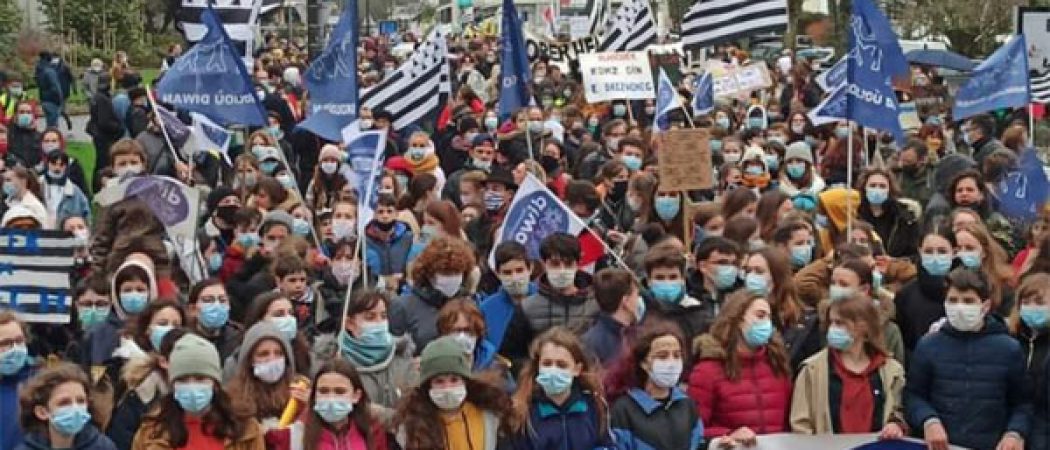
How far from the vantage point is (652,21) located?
2016 cm

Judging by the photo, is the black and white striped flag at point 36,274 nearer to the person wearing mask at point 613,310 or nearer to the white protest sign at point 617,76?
the person wearing mask at point 613,310

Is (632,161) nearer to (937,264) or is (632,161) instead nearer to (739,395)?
(937,264)

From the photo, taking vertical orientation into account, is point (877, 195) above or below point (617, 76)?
below

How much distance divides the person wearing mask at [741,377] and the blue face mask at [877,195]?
4.36m

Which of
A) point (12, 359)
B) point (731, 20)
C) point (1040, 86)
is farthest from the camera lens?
point (1040, 86)

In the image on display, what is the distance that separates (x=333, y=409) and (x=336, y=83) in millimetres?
6212

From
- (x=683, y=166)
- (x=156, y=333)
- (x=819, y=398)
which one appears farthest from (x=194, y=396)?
(x=683, y=166)

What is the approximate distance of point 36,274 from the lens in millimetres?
9703

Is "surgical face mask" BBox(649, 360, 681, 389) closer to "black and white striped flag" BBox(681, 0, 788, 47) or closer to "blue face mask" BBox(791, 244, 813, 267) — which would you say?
"blue face mask" BBox(791, 244, 813, 267)

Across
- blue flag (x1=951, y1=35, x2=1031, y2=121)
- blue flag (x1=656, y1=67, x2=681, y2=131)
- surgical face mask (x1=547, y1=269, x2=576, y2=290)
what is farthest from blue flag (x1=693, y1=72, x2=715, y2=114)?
surgical face mask (x1=547, y1=269, x2=576, y2=290)

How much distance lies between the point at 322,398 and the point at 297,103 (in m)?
15.8

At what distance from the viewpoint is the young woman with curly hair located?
9.38m

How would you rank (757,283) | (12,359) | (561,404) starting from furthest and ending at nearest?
(757,283) → (12,359) → (561,404)

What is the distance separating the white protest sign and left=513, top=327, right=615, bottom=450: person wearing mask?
40.3ft
